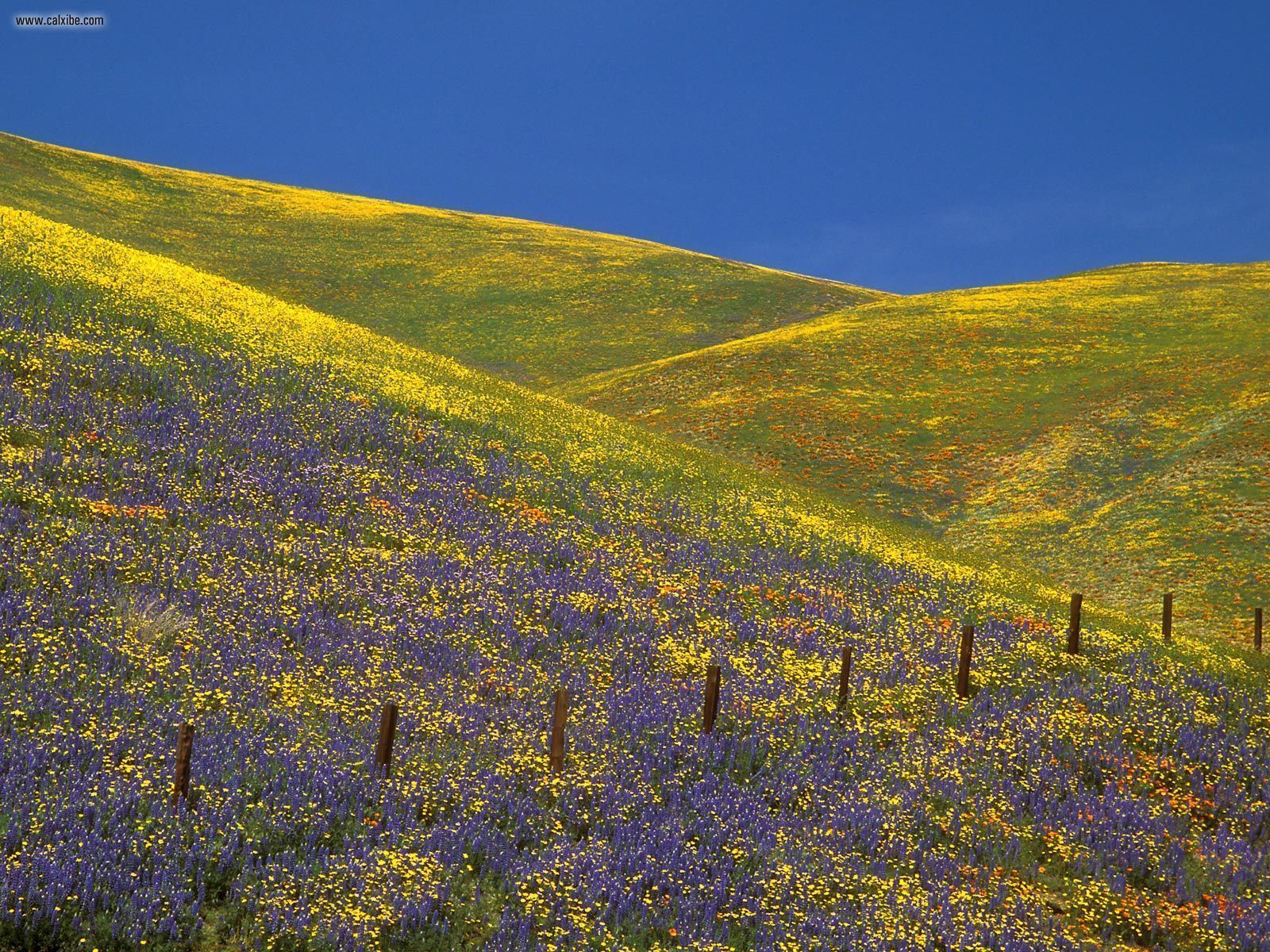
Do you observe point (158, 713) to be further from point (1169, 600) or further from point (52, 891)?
point (1169, 600)

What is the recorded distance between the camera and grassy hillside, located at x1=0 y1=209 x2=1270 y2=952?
10.1m

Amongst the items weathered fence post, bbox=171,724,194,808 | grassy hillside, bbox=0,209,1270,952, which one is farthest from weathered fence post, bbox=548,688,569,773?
weathered fence post, bbox=171,724,194,808

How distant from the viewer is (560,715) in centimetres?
1288

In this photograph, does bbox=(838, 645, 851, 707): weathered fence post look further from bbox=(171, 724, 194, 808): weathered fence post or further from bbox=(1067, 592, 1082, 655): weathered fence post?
bbox=(171, 724, 194, 808): weathered fence post

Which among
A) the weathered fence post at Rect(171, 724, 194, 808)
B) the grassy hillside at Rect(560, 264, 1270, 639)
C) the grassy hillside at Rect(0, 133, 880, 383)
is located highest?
the grassy hillside at Rect(0, 133, 880, 383)

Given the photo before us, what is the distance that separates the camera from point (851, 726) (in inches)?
668

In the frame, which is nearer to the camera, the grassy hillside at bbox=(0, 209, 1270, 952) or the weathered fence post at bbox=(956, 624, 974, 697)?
the grassy hillside at bbox=(0, 209, 1270, 952)

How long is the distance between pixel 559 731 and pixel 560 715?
0.81 feet

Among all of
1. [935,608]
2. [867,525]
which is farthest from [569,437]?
[935,608]

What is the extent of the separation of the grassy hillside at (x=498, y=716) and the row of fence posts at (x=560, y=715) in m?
0.22

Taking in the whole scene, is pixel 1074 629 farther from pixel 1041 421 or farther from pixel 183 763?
pixel 1041 421

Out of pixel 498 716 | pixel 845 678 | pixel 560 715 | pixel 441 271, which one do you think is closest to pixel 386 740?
pixel 560 715

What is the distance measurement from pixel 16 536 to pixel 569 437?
872 inches

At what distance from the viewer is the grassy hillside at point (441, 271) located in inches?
3000
